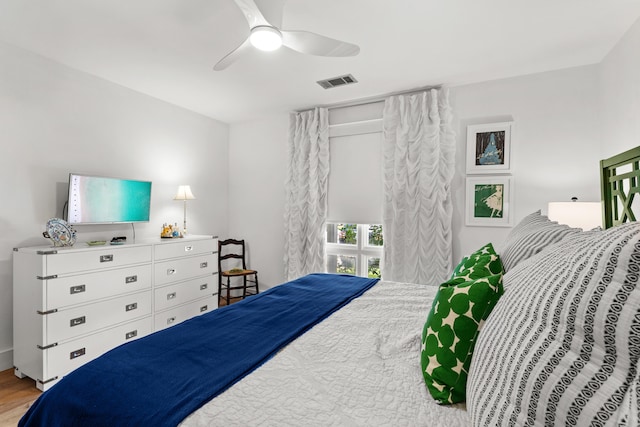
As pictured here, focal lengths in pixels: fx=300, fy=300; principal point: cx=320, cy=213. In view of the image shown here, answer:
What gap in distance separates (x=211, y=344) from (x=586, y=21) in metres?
3.29

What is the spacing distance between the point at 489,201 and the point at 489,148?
567mm

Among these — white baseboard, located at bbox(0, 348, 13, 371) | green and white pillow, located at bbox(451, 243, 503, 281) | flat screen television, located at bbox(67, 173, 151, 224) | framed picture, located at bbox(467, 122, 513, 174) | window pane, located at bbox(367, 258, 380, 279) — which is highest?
framed picture, located at bbox(467, 122, 513, 174)

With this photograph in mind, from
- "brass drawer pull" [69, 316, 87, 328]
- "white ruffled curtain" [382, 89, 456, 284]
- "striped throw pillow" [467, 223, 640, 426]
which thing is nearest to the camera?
"striped throw pillow" [467, 223, 640, 426]

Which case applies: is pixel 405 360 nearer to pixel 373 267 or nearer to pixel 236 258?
pixel 373 267

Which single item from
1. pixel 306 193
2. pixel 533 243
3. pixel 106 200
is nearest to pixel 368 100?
pixel 306 193

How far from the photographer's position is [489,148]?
320cm

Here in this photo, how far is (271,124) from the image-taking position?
4.51m

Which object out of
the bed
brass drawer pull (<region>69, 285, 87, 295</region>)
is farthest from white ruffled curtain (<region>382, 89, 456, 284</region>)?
brass drawer pull (<region>69, 285, 87, 295</region>)

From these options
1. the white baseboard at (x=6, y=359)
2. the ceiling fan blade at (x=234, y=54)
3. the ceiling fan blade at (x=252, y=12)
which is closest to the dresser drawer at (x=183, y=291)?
the white baseboard at (x=6, y=359)

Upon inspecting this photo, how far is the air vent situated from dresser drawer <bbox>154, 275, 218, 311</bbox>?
269 cm

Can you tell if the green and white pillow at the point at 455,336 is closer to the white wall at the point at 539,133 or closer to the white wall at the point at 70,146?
the white wall at the point at 539,133

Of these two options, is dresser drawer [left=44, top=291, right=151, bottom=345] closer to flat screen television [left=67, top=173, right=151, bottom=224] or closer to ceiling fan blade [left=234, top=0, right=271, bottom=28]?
flat screen television [left=67, top=173, right=151, bottom=224]

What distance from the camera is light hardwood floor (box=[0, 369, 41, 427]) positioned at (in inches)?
77.8

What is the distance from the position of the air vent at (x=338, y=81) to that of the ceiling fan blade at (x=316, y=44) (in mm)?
1081
